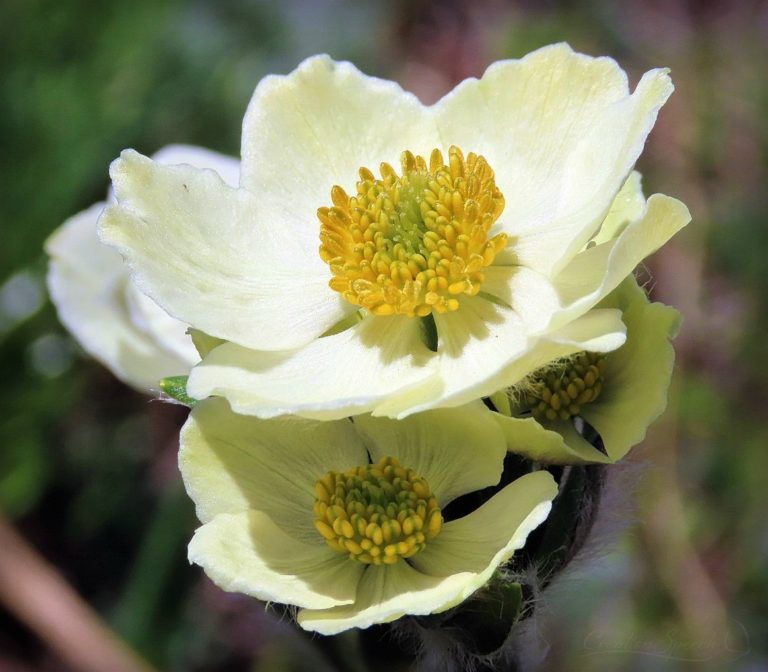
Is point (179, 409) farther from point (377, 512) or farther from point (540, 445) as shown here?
point (540, 445)

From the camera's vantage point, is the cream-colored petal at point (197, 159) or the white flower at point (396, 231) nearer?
the white flower at point (396, 231)

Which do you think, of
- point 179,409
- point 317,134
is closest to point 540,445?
point 317,134

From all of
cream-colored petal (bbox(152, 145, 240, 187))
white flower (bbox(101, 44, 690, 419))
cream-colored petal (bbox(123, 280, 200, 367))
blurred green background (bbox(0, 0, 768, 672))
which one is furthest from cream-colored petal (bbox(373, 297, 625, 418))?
blurred green background (bbox(0, 0, 768, 672))

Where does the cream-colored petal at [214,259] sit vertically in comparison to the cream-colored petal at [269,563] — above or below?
above

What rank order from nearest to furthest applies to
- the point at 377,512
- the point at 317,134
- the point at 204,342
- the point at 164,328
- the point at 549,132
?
the point at 377,512 < the point at 204,342 < the point at 549,132 < the point at 317,134 < the point at 164,328

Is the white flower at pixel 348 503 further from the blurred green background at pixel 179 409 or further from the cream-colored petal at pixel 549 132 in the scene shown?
the blurred green background at pixel 179 409

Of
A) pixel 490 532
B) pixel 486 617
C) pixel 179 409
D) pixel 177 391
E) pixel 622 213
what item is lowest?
pixel 179 409

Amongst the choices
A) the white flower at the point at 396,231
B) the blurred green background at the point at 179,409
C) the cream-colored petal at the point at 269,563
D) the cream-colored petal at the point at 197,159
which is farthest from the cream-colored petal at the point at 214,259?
the blurred green background at the point at 179,409

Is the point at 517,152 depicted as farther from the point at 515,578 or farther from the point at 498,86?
the point at 515,578
